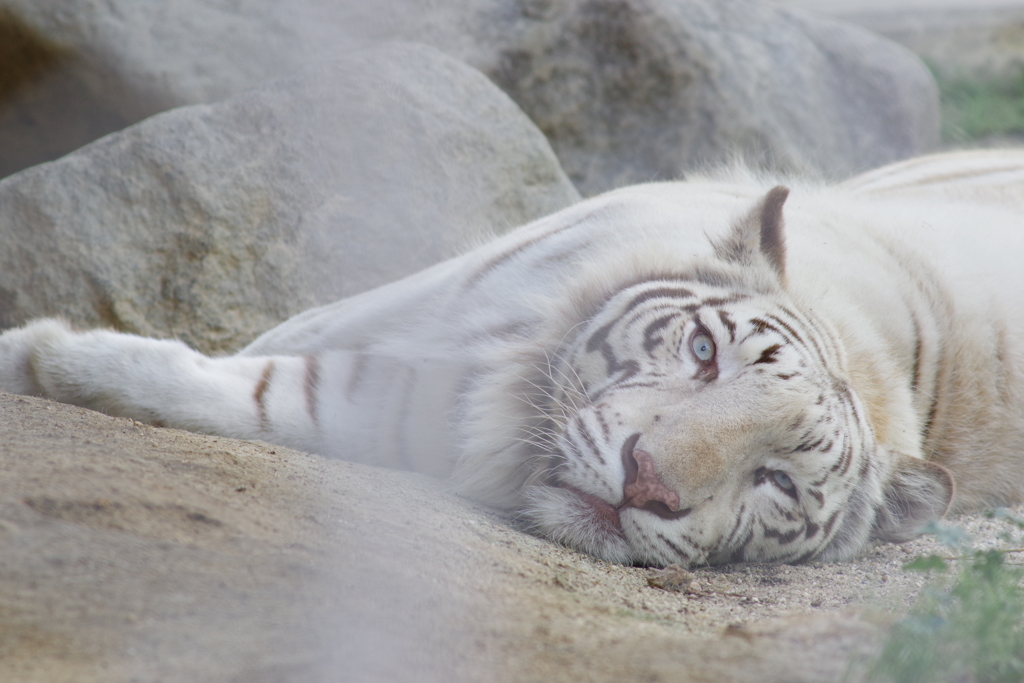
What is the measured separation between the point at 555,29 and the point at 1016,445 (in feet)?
10.1

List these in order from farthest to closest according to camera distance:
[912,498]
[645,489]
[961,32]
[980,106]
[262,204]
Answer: [961,32], [980,106], [262,204], [912,498], [645,489]

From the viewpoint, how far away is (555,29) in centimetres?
447

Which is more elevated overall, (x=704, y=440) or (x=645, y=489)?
(x=704, y=440)

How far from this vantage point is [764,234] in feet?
6.73

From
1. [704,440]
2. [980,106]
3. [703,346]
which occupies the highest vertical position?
[980,106]

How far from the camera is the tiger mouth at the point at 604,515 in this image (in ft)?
5.72

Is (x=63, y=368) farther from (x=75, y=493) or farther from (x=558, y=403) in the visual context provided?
(x=558, y=403)

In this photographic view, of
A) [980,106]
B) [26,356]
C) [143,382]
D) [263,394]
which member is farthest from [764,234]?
[980,106]

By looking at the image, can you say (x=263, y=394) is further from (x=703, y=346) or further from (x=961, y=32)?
(x=961, y=32)

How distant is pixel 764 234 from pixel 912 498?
2.31ft

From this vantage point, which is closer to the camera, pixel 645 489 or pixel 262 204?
pixel 645 489

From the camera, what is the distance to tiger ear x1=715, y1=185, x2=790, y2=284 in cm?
205

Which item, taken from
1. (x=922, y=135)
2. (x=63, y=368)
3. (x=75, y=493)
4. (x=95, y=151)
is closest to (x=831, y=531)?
(x=75, y=493)

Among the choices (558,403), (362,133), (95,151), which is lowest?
(558,403)
